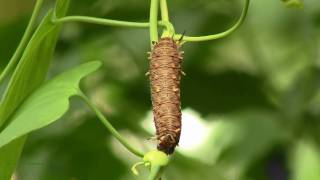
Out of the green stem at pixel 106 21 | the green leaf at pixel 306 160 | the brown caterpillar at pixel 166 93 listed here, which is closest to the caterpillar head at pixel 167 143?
the brown caterpillar at pixel 166 93

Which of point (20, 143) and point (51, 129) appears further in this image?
point (51, 129)

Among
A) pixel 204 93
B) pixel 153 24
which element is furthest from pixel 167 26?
pixel 204 93

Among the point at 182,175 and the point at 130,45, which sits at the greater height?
the point at 130,45

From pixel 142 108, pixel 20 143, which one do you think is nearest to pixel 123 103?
pixel 142 108

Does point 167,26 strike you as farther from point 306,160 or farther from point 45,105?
point 306,160

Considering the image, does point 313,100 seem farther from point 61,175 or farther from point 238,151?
point 61,175

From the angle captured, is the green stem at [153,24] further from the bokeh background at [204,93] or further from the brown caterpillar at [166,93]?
the bokeh background at [204,93]
